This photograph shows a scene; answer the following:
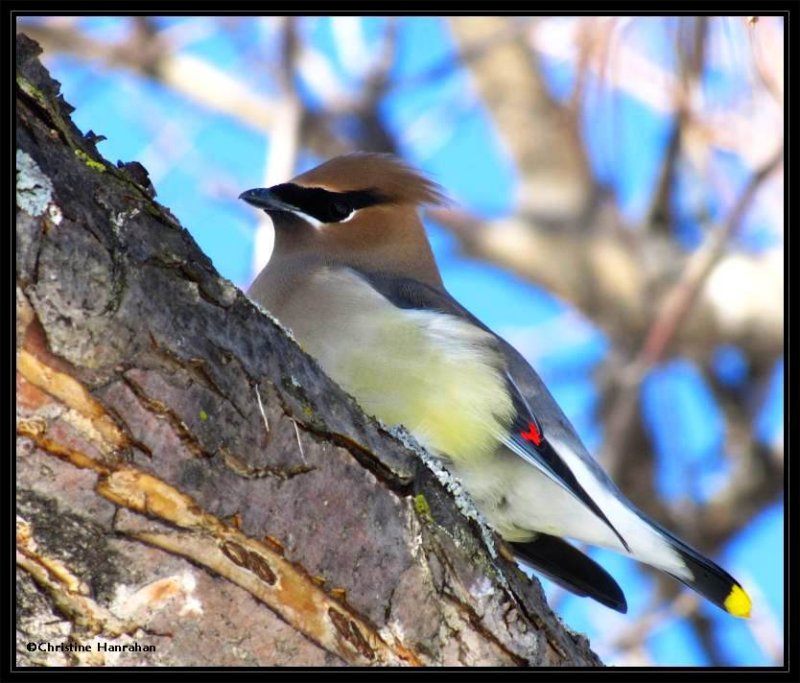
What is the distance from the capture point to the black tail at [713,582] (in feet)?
11.9

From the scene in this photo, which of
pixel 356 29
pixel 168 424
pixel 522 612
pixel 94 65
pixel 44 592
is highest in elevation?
pixel 356 29

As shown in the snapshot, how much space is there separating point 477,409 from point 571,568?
1.79ft

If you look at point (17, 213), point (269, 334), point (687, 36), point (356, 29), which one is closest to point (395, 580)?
point (269, 334)

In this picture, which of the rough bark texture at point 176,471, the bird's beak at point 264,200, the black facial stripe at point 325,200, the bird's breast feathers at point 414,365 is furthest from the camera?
the black facial stripe at point 325,200

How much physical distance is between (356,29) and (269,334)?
194 inches

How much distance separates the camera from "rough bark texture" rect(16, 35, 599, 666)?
7.11 feet

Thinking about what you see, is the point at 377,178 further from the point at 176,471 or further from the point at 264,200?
the point at 176,471

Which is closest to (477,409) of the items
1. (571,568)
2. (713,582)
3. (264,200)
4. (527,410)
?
(527,410)

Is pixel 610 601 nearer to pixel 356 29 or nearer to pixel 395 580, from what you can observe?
pixel 395 580

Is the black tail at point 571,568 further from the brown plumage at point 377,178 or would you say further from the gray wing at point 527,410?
the brown plumage at point 377,178

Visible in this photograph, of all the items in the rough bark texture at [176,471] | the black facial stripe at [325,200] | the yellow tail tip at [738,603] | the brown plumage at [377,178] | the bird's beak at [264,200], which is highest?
the brown plumage at [377,178]

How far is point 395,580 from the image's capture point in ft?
8.38

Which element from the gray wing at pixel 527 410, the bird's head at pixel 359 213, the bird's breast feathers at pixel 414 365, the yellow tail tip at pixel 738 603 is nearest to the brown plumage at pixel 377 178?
the bird's head at pixel 359 213

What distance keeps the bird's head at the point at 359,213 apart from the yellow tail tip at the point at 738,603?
1.52 meters
